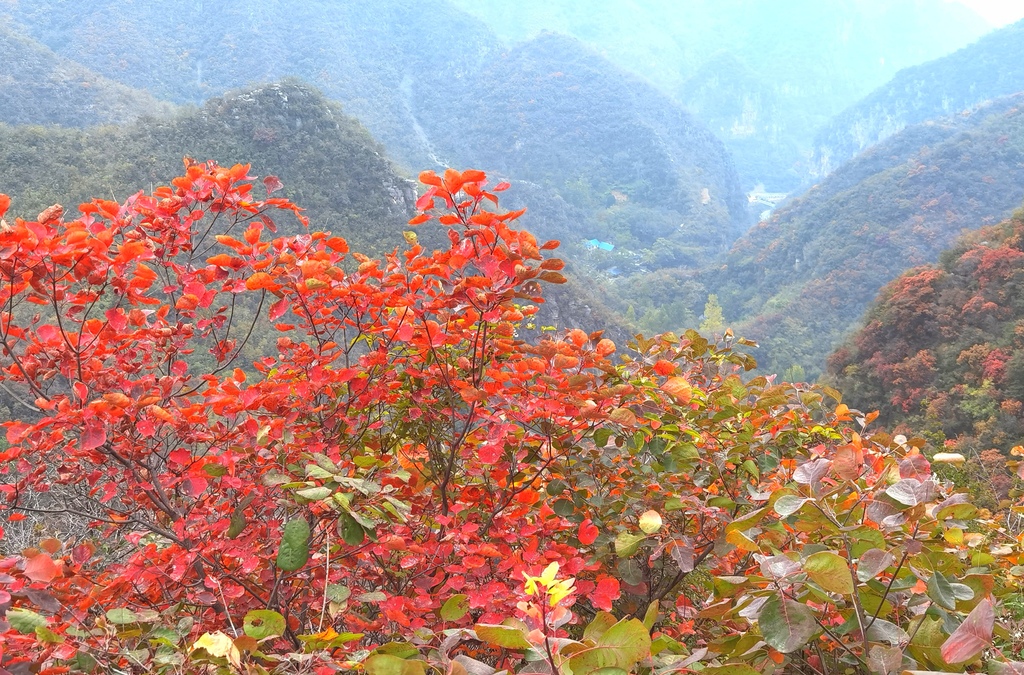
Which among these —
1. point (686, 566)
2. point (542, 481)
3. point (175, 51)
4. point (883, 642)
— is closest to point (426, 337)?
Result: point (542, 481)

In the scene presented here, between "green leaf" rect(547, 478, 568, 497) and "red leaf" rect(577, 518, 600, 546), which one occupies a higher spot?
"green leaf" rect(547, 478, 568, 497)

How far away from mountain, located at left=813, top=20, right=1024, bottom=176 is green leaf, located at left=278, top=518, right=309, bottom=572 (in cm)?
7598

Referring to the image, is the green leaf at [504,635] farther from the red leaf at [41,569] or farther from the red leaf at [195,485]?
the red leaf at [195,485]

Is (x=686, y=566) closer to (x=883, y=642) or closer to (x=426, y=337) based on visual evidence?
(x=883, y=642)

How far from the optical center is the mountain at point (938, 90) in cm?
6134

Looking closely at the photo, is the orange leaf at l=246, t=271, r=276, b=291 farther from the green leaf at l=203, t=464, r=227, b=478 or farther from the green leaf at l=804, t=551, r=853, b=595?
the green leaf at l=804, t=551, r=853, b=595

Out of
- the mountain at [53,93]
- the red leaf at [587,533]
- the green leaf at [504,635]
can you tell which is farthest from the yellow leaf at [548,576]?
the mountain at [53,93]

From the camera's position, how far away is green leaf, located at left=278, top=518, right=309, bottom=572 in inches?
36.1

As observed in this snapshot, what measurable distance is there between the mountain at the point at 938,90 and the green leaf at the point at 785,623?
7582 centimetres

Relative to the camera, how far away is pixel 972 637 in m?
0.60

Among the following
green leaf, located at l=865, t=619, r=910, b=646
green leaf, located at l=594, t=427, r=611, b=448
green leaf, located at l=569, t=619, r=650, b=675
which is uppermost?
green leaf, located at l=594, t=427, r=611, b=448

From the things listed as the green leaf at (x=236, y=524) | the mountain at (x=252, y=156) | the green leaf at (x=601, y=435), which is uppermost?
the mountain at (x=252, y=156)

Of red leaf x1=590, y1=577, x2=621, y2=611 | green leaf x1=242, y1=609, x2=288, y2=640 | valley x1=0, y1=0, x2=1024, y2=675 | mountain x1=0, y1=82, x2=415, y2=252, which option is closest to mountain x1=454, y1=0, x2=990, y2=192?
valley x1=0, y1=0, x2=1024, y2=675

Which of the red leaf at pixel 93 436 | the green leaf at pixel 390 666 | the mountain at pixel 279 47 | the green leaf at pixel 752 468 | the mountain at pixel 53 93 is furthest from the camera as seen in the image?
the mountain at pixel 279 47
